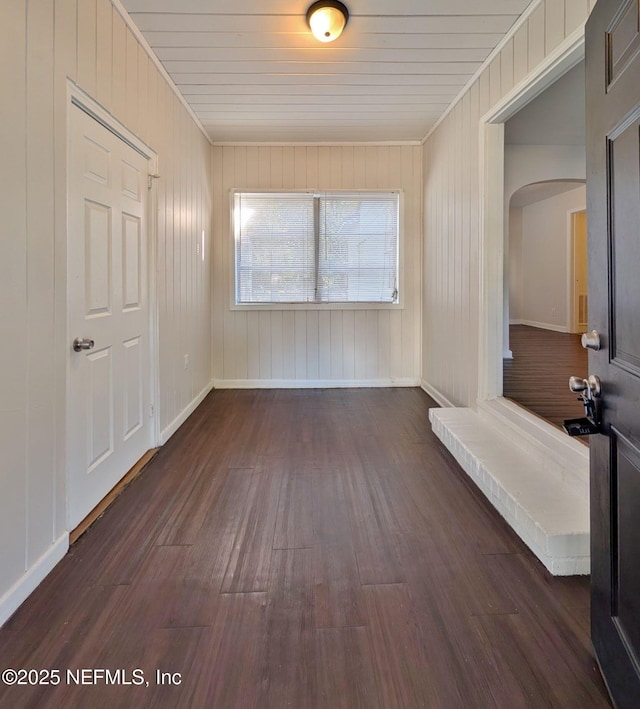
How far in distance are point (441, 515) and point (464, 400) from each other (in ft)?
5.33

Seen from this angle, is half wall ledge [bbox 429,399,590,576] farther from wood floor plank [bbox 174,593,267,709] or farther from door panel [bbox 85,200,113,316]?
door panel [bbox 85,200,113,316]

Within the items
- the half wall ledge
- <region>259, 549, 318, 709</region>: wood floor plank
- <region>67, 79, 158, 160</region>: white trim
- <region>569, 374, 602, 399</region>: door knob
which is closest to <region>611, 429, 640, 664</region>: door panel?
<region>569, 374, 602, 399</region>: door knob

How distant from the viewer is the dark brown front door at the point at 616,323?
3.26ft

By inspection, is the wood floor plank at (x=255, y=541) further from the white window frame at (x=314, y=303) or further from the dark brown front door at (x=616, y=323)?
the white window frame at (x=314, y=303)

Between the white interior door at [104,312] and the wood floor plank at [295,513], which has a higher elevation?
the white interior door at [104,312]

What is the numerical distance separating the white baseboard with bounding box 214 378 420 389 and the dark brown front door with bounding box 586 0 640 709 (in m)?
3.79

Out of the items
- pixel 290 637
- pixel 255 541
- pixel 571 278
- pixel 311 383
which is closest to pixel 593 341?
pixel 290 637

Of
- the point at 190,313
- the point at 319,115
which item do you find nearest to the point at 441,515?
the point at 190,313

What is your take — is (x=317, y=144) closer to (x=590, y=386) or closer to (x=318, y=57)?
(x=318, y=57)

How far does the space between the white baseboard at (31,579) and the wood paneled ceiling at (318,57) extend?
2.78 m

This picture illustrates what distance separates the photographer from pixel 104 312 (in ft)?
7.51

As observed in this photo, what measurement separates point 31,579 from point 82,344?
3.14 feet

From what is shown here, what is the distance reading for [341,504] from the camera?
227cm

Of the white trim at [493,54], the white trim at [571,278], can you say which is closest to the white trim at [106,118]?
the white trim at [493,54]
